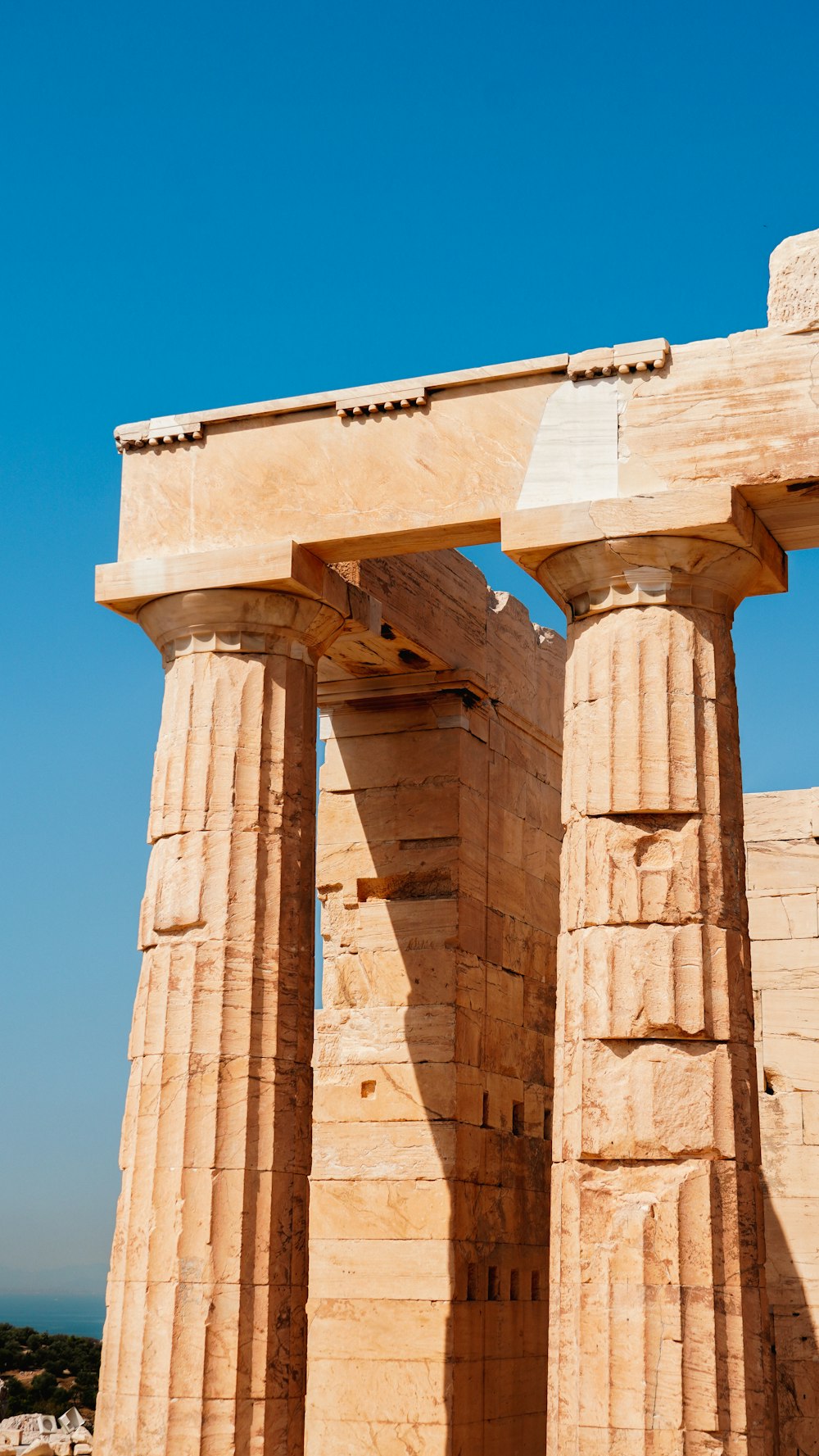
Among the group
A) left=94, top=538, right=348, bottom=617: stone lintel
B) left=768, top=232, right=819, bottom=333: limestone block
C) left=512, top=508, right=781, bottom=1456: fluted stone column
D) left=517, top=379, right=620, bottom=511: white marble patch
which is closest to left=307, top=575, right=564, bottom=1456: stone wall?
left=94, top=538, right=348, bottom=617: stone lintel

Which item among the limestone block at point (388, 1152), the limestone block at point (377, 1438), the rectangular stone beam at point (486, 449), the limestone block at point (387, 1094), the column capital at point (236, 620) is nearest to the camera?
the rectangular stone beam at point (486, 449)

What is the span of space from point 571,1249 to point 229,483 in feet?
19.3

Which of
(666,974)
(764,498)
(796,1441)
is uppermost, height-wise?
(764,498)

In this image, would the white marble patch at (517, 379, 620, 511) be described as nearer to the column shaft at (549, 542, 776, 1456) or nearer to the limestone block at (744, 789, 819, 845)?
the column shaft at (549, 542, 776, 1456)

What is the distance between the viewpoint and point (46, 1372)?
98.2 feet

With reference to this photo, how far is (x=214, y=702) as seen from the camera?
1266 cm

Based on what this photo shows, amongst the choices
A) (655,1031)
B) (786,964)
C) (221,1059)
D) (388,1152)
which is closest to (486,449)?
(655,1031)

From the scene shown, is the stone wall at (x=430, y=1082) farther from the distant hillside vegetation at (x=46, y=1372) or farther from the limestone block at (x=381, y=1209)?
the distant hillside vegetation at (x=46, y=1372)

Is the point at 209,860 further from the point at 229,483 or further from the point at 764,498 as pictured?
the point at 764,498

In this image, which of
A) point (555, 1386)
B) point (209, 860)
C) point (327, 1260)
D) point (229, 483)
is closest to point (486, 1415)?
point (327, 1260)

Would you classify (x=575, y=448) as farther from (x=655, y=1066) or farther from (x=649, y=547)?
(x=655, y=1066)

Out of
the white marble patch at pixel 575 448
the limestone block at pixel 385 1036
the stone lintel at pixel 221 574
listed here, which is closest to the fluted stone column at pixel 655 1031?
the white marble patch at pixel 575 448

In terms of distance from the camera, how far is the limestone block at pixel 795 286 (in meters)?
11.7

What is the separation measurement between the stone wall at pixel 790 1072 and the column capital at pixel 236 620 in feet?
16.7
